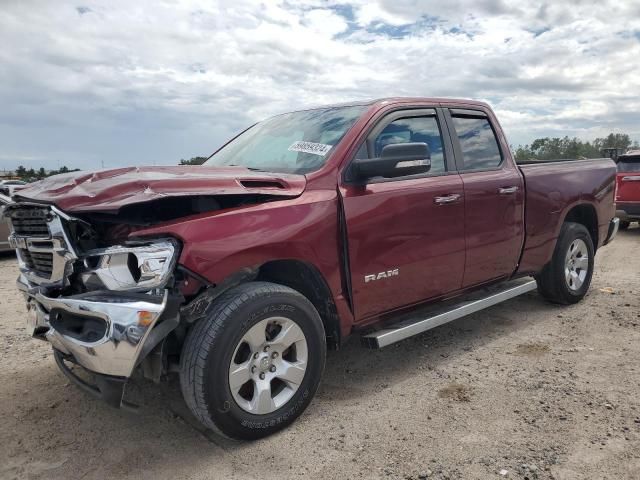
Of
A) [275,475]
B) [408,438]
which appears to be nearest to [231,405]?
[275,475]

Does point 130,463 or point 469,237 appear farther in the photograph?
point 469,237

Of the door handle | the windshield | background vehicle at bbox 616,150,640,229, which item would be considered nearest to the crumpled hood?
the windshield

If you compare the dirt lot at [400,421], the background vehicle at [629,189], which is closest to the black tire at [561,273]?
the dirt lot at [400,421]

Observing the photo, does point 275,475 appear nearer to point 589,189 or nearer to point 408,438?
point 408,438

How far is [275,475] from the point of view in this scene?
2.61m

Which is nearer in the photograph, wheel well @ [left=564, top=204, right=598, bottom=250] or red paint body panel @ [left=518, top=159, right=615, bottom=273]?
red paint body panel @ [left=518, top=159, right=615, bottom=273]

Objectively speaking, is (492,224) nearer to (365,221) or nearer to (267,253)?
(365,221)

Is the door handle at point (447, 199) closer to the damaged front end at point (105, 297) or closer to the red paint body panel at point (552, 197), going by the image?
the red paint body panel at point (552, 197)

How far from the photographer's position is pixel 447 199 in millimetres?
3811

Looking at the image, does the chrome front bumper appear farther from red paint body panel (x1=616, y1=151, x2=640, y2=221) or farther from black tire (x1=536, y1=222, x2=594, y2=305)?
red paint body panel (x1=616, y1=151, x2=640, y2=221)

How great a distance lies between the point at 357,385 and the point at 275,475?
113cm

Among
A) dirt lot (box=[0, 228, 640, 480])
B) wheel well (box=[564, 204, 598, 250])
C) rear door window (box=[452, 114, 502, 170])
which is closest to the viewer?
dirt lot (box=[0, 228, 640, 480])

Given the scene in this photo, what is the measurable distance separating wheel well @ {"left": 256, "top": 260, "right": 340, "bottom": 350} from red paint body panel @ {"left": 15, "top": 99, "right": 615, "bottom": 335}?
2.0 inches

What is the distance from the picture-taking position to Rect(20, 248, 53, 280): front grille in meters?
2.78
